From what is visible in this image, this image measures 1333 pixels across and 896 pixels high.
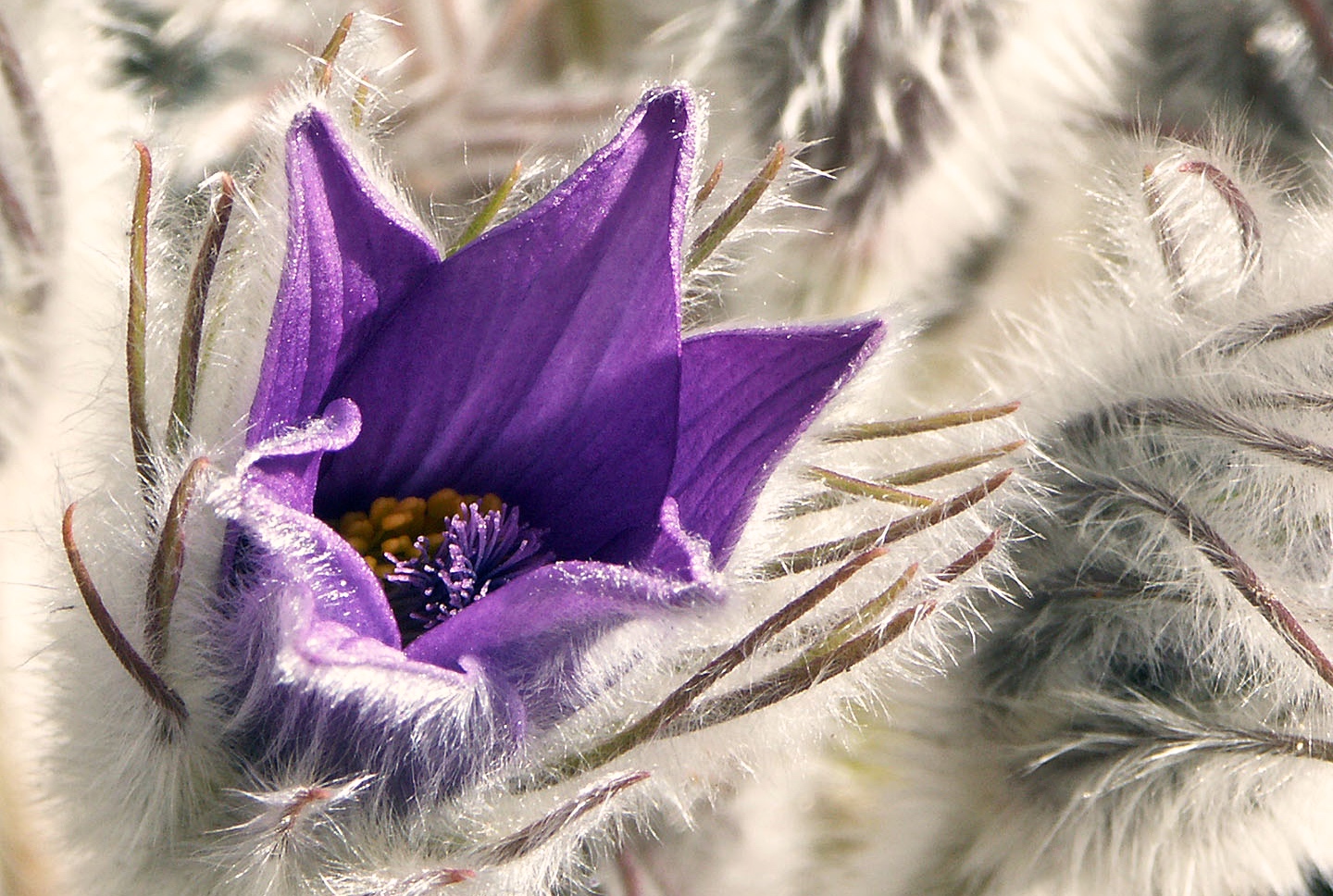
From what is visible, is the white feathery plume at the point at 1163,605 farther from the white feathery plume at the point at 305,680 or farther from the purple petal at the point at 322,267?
the purple petal at the point at 322,267

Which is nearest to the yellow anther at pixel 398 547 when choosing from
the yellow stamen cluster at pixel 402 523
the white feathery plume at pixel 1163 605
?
the yellow stamen cluster at pixel 402 523

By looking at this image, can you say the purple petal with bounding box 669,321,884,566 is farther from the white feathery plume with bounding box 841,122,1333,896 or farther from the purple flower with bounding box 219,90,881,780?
the white feathery plume with bounding box 841,122,1333,896

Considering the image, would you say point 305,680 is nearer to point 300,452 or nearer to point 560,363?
point 300,452

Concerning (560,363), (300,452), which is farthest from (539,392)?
(300,452)

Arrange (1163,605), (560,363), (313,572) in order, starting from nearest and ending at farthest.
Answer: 1. (313,572)
2. (560,363)
3. (1163,605)

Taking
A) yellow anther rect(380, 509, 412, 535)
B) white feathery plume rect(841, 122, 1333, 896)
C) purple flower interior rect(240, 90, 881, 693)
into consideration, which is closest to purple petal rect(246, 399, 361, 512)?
purple flower interior rect(240, 90, 881, 693)

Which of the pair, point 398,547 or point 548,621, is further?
point 398,547
